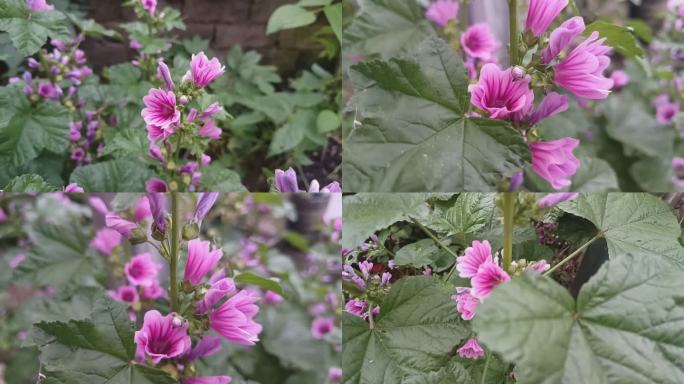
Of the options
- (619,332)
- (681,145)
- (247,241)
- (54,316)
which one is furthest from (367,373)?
(681,145)

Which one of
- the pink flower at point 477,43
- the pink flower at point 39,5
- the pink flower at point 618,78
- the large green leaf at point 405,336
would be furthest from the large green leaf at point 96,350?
the pink flower at point 618,78

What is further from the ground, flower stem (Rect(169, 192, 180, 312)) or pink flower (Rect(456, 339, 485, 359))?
flower stem (Rect(169, 192, 180, 312))

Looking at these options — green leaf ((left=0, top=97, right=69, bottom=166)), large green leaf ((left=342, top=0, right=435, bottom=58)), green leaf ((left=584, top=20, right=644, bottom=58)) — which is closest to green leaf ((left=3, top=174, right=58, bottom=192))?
green leaf ((left=0, top=97, right=69, bottom=166))

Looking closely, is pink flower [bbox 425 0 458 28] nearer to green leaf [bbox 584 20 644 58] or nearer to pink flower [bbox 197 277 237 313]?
green leaf [bbox 584 20 644 58]

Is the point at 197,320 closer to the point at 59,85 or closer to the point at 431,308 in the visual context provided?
the point at 431,308

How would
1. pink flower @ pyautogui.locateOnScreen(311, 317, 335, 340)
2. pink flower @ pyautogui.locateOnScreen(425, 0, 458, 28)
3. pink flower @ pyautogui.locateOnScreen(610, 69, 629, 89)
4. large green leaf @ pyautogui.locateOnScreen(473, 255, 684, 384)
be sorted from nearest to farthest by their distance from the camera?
large green leaf @ pyautogui.locateOnScreen(473, 255, 684, 384)
pink flower @ pyautogui.locateOnScreen(425, 0, 458, 28)
pink flower @ pyautogui.locateOnScreen(311, 317, 335, 340)
pink flower @ pyautogui.locateOnScreen(610, 69, 629, 89)

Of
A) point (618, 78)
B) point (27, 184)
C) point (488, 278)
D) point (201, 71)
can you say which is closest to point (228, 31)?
point (201, 71)

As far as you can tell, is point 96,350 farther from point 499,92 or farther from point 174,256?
point 499,92
